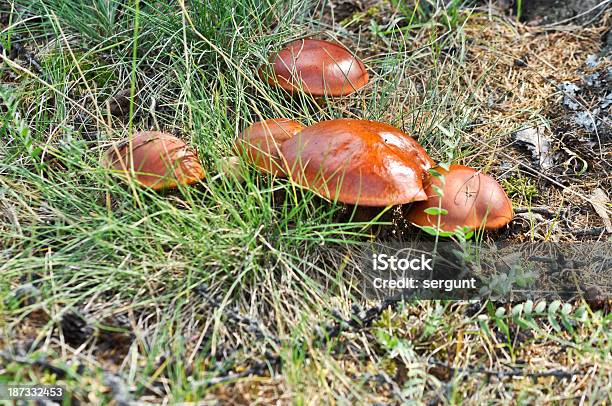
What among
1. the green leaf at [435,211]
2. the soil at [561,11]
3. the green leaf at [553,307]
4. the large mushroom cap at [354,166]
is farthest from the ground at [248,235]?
the soil at [561,11]

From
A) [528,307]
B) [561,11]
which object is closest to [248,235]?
[528,307]

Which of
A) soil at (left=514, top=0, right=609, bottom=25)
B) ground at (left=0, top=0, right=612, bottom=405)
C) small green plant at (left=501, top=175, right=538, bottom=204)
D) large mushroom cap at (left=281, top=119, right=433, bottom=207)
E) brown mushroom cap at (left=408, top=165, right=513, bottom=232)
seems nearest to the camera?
ground at (left=0, top=0, right=612, bottom=405)

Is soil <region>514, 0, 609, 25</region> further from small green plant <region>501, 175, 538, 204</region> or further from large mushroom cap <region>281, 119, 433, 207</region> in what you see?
large mushroom cap <region>281, 119, 433, 207</region>

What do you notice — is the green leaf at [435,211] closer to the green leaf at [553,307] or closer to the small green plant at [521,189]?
the green leaf at [553,307]

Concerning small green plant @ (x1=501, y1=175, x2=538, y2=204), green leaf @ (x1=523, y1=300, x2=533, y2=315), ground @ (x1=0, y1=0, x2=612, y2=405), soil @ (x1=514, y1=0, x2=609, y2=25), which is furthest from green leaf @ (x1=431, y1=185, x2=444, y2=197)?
soil @ (x1=514, y1=0, x2=609, y2=25)

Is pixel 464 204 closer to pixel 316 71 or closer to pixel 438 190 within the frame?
pixel 438 190

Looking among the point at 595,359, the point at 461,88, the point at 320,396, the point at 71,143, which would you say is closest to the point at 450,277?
the point at 595,359
